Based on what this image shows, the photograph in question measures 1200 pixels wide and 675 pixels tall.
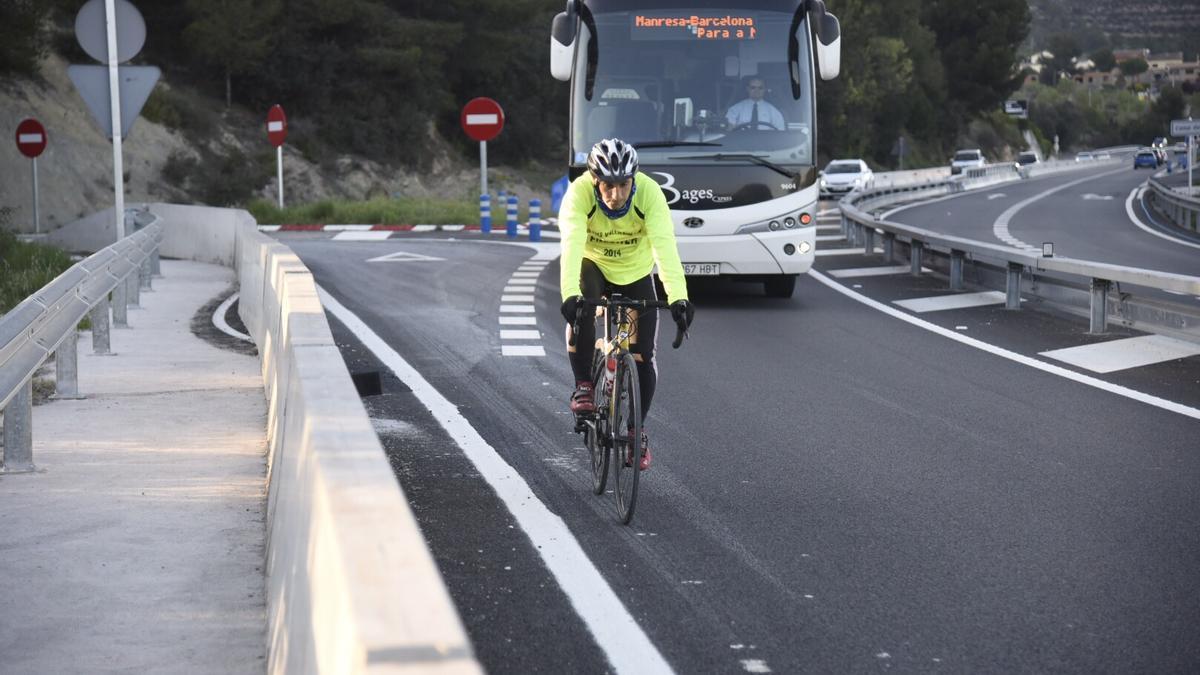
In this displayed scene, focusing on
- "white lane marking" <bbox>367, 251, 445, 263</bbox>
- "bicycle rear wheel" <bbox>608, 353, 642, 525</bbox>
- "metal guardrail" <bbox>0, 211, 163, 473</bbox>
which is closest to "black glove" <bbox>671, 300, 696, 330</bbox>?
"bicycle rear wheel" <bbox>608, 353, 642, 525</bbox>

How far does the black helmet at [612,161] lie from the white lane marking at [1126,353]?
20.8 ft

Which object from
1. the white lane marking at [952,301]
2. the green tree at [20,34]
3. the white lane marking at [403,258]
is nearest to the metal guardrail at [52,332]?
the white lane marking at [952,301]

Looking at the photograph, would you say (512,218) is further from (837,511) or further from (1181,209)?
(837,511)

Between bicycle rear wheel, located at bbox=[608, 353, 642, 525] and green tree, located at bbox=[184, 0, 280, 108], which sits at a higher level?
green tree, located at bbox=[184, 0, 280, 108]

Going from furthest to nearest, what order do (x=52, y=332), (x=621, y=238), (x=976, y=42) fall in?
1. (x=976, y=42)
2. (x=52, y=332)
3. (x=621, y=238)

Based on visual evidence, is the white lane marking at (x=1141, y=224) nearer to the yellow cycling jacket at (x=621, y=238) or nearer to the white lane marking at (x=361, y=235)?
the white lane marking at (x=361, y=235)

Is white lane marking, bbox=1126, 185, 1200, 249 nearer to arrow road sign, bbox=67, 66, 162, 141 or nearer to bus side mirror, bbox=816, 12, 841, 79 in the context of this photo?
bus side mirror, bbox=816, 12, 841, 79

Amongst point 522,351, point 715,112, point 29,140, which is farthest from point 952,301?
point 29,140

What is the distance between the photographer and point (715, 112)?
1831 centimetres

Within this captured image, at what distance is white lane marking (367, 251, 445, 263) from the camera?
2545 cm

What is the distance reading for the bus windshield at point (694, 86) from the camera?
18172 millimetres

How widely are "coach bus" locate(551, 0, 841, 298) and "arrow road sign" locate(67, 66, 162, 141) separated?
176 inches

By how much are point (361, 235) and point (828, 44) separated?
18417 mm

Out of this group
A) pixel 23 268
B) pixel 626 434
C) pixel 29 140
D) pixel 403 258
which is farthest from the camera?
pixel 29 140
